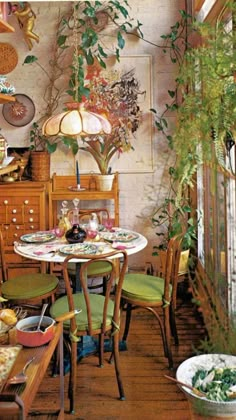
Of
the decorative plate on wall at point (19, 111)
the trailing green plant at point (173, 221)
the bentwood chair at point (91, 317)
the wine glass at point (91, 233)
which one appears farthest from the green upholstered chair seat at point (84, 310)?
the decorative plate on wall at point (19, 111)

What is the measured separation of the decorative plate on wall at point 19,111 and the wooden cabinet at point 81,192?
2.10 ft

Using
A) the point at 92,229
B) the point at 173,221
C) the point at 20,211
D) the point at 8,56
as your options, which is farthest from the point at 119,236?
the point at 8,56

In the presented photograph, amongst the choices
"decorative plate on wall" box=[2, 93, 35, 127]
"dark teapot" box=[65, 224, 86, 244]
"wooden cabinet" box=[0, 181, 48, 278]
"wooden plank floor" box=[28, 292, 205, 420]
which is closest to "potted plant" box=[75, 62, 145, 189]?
"decorative plate on wall" box=[2, 93, 35, 127]

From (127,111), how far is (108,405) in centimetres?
301

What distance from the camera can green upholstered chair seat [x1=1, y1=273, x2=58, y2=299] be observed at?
3.62 meters

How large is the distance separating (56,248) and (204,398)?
1.83m

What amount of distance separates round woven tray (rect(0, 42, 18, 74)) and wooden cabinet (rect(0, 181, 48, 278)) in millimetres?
1234

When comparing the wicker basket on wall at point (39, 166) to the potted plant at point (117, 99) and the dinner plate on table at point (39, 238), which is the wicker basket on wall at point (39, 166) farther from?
the dinner plate on table at point (39, 238)

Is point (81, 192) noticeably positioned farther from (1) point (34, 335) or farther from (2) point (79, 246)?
(1) point (34, 335)

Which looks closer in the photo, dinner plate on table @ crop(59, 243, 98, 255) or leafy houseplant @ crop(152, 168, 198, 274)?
dinner plate on table @ crop(59, 243, 98, 255)

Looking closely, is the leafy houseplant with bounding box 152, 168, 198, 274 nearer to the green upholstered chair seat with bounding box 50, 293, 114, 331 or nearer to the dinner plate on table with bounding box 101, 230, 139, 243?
the dinner plate on table with bounding box 101, 230, 139, 243

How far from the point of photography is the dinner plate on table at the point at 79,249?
344 cm

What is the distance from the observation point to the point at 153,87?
515 centimetres

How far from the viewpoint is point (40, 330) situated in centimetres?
201
